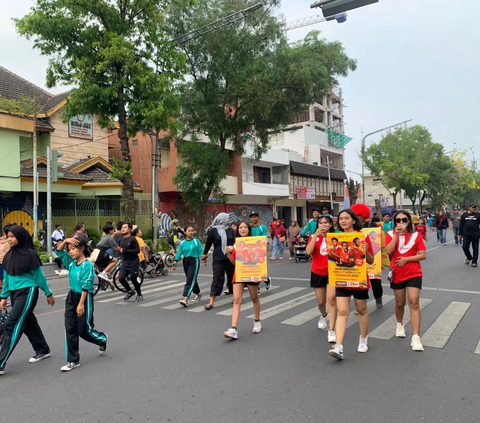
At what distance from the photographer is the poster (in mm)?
4660

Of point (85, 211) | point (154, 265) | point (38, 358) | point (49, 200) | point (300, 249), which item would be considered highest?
point (49, 200)

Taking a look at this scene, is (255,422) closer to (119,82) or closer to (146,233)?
(119,82)

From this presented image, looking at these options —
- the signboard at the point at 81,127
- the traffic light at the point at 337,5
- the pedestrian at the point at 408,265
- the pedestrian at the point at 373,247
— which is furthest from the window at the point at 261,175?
the pedestrian at the point at 408,265

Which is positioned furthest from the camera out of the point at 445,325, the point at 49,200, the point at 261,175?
the point at 261,175

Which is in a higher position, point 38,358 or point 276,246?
point 276,246

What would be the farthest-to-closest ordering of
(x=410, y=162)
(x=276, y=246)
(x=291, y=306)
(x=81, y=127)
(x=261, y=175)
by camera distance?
(x=410, y=162)
(x=261, y=175)
(x=81, y=127)
(x=276, y=246)
(x=291, y=306)

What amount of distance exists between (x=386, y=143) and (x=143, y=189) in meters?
32.2

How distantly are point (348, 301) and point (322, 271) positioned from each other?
1075 mm

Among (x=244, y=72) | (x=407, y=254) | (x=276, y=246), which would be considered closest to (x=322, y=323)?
(x=407, y=254)

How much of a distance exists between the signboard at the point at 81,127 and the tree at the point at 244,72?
559cm

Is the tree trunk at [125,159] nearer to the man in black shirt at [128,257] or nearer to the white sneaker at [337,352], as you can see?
the man in black shirt at [128,257]

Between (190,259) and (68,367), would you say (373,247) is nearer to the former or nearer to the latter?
(190,259)

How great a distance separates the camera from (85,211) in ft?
69.5

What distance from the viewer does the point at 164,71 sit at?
709 inches
